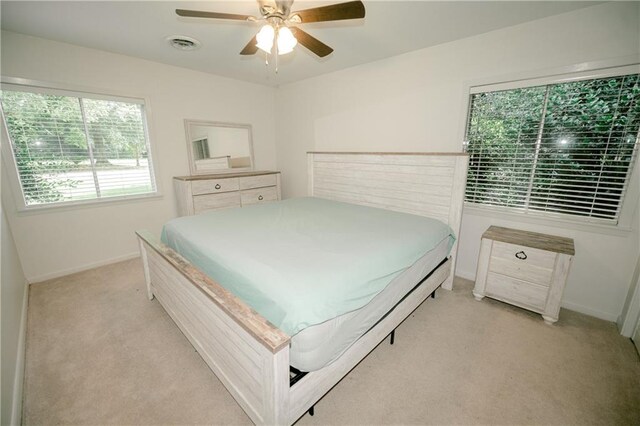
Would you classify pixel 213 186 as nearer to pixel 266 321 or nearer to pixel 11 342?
pixel 11 342

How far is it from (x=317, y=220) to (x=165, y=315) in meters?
1.62

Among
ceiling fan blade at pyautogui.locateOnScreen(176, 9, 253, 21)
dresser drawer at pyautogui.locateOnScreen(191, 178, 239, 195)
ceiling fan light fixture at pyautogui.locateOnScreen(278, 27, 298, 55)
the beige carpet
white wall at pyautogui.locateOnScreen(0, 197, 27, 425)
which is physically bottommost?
the beige carpet

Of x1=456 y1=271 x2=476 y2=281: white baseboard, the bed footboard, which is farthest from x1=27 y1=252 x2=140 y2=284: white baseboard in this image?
x1=456 y1=271 x2=476 y2=281: white baseboard

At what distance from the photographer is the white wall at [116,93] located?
105 inches

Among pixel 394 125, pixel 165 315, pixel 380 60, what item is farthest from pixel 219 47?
pixel 165 315

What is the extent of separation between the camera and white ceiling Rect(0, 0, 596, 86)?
6.72ft

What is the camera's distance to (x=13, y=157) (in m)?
2.61

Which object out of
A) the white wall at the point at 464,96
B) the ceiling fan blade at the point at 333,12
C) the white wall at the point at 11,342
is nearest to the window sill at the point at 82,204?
the white wall at the point at 11,342

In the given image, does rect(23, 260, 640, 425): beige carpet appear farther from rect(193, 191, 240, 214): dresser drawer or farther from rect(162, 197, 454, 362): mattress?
rect(193, 191, 240, 214): dresser drawer

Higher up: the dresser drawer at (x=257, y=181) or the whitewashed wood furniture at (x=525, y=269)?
the dresser drawer at (x=257, y=181)

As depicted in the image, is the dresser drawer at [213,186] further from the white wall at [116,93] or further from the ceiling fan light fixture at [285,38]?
the ceiling fan light fixture at [285,38]

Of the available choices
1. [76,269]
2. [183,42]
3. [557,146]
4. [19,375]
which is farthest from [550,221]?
[76,269]

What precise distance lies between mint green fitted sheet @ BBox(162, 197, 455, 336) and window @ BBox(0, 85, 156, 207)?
1746 mm

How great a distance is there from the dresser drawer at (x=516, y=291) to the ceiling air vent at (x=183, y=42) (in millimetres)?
3843
